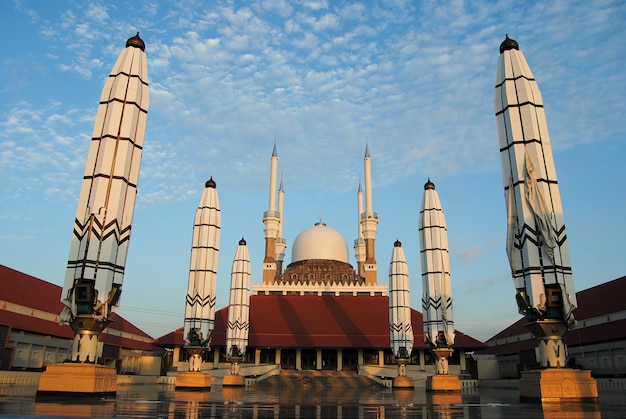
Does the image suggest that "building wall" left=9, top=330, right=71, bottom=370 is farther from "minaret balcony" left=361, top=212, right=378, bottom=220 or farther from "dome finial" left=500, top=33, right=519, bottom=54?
"minaret balcony" left=361, top=212, right=378, bottom=220

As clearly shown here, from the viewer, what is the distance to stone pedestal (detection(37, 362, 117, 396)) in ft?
47.5

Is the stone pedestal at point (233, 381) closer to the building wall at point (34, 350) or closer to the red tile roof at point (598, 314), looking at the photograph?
the building wall at point (34, 350)

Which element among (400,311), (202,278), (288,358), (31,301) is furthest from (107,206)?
(288,358)

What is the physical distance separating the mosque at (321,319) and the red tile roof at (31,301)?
471 inches

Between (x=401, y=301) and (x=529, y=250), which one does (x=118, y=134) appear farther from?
(x=401, y=301)

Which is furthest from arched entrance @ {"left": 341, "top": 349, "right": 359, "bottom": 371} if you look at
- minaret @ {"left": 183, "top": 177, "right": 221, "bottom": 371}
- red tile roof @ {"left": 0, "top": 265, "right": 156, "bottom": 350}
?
minaret @ {"left": 183, "top": 177, "right": 221, "bottom": 371}

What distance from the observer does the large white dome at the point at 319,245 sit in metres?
69.9

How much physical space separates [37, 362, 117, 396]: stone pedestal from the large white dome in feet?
180

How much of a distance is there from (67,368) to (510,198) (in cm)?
1589

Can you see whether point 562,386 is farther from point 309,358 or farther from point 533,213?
point 309,358

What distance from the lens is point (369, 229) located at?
2687 inches

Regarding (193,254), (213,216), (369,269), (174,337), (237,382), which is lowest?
(237,382)

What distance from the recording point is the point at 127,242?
1725 centimetres

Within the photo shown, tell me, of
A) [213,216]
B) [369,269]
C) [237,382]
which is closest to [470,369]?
[369,269]
